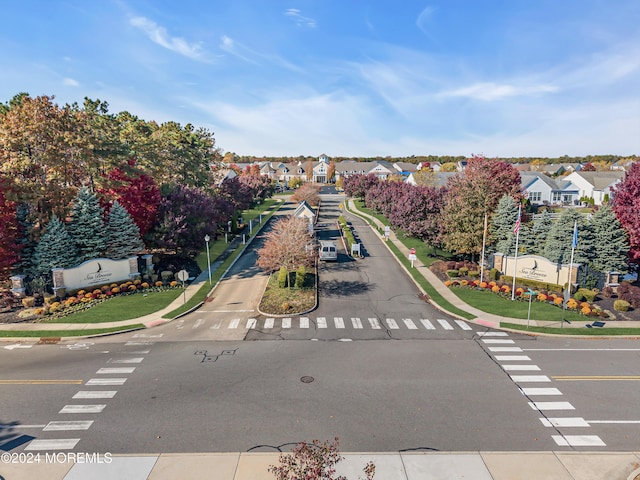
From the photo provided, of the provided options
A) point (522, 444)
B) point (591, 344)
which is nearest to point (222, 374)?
point (522, 444)

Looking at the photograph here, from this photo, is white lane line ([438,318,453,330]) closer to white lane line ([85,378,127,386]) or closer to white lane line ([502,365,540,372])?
white lane line ([502,365,540,372])

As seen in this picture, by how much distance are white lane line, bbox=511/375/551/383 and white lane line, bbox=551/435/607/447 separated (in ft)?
12.6

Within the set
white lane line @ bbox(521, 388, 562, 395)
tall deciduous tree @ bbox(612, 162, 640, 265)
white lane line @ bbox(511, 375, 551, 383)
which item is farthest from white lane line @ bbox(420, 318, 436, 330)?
tall deciduous tree @ bbox(612, 162, 640, 265)

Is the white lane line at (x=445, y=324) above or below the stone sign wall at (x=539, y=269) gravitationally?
below

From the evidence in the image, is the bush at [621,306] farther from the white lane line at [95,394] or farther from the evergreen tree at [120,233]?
the evergreen tree at [120,233]

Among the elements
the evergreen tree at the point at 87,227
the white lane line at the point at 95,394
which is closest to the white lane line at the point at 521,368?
the white lane line at the point at 95,394

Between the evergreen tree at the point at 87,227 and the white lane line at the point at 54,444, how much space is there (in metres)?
20.4

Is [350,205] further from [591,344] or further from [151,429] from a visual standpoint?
[151,429]

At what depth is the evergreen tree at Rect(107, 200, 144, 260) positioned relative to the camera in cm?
3300

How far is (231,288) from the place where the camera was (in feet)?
106

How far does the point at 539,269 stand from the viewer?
105 ft

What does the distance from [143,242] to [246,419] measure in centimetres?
2641

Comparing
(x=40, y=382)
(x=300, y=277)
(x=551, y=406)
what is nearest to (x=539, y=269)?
(x=551, y=406)

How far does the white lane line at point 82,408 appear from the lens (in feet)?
50.1
